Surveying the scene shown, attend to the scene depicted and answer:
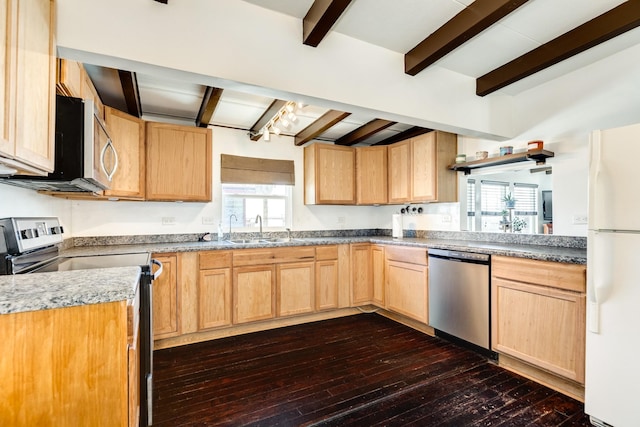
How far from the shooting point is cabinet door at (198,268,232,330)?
3.03 meters

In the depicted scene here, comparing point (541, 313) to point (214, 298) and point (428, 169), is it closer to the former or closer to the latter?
point (428, 169)

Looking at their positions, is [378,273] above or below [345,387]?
above

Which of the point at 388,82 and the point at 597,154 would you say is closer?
the point at 597,154

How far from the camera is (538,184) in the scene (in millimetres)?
2990

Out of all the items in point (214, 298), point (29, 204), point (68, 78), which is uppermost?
point (68, 78)

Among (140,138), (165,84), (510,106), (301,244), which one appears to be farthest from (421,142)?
(140,138)

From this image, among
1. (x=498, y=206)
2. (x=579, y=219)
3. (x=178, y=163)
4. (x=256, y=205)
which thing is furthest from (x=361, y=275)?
(x=178, y=163)

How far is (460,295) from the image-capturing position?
2826mm

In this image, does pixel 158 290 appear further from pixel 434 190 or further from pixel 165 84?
pixel 434 190

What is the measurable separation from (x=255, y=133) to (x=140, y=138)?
1.25 meters

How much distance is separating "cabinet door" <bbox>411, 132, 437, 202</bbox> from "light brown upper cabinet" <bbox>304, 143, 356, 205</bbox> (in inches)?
32.9

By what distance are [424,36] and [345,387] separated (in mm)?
2639

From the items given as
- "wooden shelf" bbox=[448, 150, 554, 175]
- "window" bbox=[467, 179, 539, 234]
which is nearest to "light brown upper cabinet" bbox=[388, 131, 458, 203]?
"wooden shelf" bbox=[448, 150, 554, 175]

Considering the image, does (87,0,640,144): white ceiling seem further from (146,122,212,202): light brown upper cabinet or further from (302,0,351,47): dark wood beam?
(146,122,212,202): light brown upper cabinet
